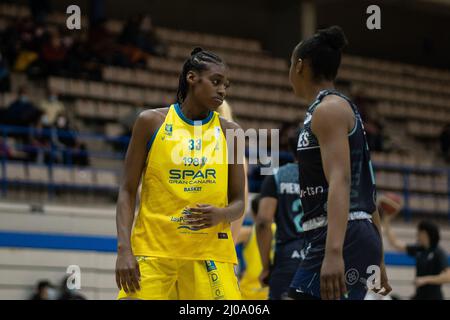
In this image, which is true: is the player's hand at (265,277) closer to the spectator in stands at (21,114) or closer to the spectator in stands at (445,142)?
the spectator in stands at (21,114)

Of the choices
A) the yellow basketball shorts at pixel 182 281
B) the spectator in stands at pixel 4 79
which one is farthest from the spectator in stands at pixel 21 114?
the yellow basketball shorts at pixel 182 281

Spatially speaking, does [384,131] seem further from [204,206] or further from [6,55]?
[204,206]

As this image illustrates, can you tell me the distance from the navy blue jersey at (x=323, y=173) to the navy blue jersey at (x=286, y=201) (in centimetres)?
217

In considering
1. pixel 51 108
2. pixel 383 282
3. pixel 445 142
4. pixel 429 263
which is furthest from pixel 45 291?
pixel 445 142

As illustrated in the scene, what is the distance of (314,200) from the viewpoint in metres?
4.02

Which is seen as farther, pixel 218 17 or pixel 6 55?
pixel 218 17

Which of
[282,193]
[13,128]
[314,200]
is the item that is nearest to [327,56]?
[314,200]

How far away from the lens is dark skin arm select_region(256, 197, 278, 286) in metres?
6.36

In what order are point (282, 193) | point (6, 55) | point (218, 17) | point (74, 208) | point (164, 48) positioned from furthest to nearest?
point (218, 17)
point (164, 48)
point (6, 55)
point (74, 208)
point (282, 193)

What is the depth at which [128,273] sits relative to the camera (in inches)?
160

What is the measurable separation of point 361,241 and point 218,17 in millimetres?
17545

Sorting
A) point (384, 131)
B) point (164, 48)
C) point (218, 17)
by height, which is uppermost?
point (218, 17)

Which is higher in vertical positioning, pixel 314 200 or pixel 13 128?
pixel 13 128

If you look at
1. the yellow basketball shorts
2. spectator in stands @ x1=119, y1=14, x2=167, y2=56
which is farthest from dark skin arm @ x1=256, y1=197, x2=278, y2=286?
spectator in stands @ x1=119, y1=14, x2=167, y2=56
